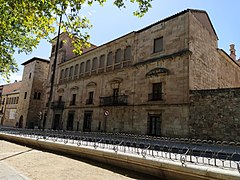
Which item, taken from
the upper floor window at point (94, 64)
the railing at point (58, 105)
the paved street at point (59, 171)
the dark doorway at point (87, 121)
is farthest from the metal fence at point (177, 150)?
the railing at point (58, 105)

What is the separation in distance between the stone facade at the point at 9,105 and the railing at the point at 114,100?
24.4 m

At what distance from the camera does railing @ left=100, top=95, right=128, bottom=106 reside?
19.1 m

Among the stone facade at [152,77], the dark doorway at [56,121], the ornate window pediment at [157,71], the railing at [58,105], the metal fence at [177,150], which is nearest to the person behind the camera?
the metal fence at [177,150]

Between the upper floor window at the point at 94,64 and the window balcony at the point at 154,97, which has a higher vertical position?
the upper floor window at the point at 94,64

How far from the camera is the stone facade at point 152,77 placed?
1504cm

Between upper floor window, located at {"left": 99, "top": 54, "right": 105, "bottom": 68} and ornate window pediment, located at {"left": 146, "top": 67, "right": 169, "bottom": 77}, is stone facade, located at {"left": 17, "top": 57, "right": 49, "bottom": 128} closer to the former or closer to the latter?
upper floor window, located at {"left": 99, "top": 54, "right": 105, "bottom": 68}

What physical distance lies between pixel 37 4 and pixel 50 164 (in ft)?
17.7

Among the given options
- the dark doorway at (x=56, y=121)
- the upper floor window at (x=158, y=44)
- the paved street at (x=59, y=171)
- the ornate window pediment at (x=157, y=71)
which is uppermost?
the upper floor window at (x=158, y=44)

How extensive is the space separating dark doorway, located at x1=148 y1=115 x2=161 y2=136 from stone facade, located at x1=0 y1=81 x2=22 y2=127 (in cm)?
3068

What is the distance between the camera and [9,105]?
136ft

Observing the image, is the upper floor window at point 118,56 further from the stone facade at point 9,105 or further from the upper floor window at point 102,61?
the stone facade at point 9,105

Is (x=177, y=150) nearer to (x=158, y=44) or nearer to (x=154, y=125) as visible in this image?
(x=154, y=125)

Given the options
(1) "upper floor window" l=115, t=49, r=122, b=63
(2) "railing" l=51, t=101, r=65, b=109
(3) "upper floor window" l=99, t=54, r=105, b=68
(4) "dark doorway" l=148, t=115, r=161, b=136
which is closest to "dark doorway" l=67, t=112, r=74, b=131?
(2) "railing" l=51, t=101, r=65, b=109

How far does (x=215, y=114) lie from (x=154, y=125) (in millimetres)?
5141
